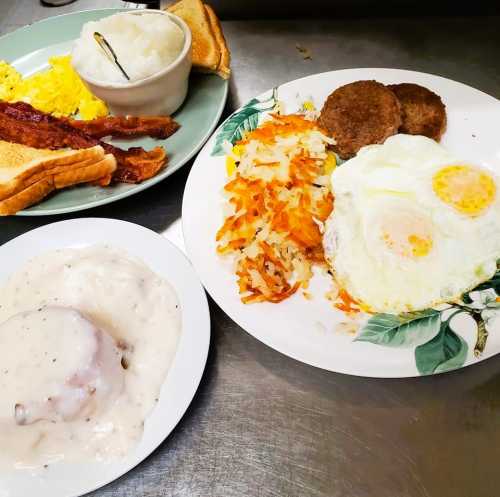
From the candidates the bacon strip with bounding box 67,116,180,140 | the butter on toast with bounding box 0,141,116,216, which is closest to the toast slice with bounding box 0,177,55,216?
the butter on toast with bounding box 0,141,116,216

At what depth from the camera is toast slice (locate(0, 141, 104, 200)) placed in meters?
1.79

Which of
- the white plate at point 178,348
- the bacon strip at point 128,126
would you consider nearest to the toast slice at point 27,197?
the white plate at point 178,348

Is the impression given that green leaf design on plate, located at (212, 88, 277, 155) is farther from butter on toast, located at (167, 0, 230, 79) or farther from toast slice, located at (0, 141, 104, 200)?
toast slice, located at (0, 141, 104, 200)

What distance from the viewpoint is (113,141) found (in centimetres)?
214

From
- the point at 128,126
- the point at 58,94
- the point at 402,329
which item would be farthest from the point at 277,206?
the point at 58,94

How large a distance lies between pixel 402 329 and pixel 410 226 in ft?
1.31

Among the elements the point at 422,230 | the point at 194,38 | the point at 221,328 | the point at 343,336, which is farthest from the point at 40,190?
the point at 422,230

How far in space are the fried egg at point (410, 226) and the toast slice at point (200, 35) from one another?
2.90 ft

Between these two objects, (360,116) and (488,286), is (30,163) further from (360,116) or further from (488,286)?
(488,286)

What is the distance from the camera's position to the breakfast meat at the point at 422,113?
1872mm

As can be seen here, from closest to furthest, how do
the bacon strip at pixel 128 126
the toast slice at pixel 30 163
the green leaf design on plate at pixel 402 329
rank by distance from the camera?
1. the green leaf design on plate at pixel 402 329
2. the toast slice at pixel 30 163
3. the bacon strip at pixel 128 126

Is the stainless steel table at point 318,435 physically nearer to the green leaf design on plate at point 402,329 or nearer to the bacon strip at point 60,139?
the green leaf design on plate at point 402,329

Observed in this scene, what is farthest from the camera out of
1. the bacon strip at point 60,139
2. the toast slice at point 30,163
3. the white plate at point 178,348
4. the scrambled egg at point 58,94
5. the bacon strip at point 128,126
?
the scrambled egg at point 58,94

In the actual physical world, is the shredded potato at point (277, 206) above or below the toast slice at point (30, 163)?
below
